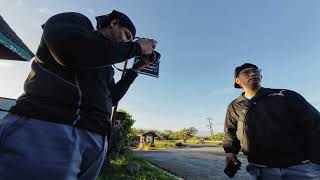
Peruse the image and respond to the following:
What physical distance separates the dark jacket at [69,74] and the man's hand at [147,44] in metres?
0.12

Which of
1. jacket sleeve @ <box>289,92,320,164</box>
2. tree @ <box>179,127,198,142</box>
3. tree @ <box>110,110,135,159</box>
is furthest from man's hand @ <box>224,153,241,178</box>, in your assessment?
tree @ <box>179,127,198,142</box>

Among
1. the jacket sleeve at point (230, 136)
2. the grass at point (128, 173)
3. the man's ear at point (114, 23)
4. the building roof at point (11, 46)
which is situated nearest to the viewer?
the man's ear at point (114, 23)

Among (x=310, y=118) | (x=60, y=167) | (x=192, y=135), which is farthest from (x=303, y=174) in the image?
(x=192, y=135)

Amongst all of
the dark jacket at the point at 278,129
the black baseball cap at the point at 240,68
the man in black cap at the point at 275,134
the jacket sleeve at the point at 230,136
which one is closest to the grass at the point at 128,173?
the jacket sleeve at the point at 230,136

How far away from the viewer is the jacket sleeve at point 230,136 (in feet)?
12.1

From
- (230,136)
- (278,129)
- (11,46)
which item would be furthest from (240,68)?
(11,46)

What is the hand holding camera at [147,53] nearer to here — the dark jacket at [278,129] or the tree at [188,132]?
the dark jacket at [278,129]

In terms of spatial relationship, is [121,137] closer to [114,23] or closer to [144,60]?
[144,60]

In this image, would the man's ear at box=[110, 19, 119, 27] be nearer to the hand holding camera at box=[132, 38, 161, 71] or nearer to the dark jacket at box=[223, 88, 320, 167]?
the hand holding camera at box=[132, 38, 161, 71]

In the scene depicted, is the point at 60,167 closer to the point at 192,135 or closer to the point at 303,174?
the point at 303,174

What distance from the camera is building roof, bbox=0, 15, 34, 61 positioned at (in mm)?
4534

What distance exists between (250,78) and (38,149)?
9.53 feet

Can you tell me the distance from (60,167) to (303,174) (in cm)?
238

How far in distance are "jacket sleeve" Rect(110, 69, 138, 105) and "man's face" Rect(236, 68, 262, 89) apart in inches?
72.1
